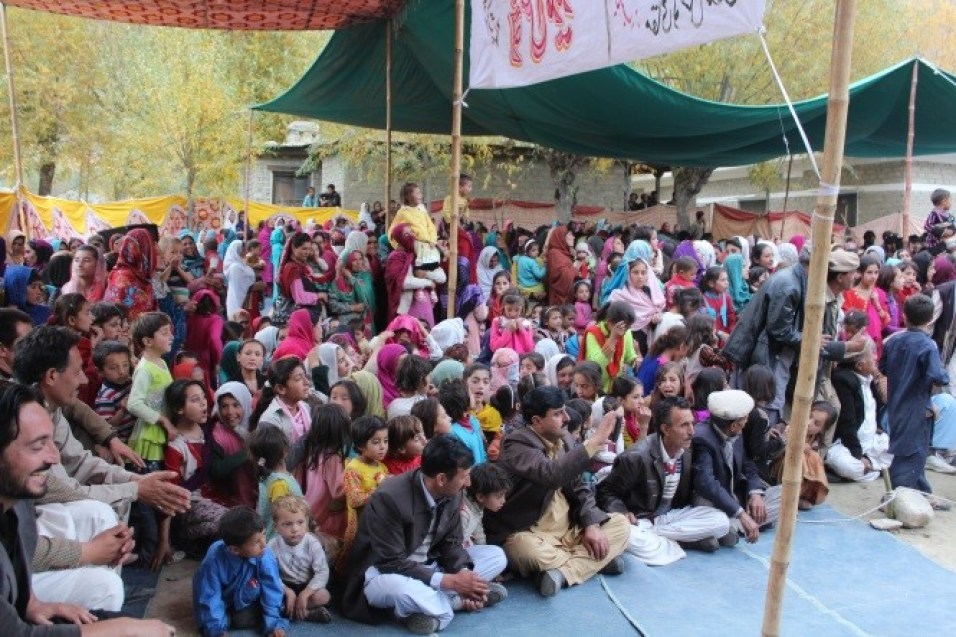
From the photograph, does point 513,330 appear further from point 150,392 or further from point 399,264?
point 150,392

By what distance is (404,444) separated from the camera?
13.4 ft

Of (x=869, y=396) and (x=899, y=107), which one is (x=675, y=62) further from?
(x=869, y=396)

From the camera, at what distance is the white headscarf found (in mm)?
4387

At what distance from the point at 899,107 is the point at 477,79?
19.8 feet

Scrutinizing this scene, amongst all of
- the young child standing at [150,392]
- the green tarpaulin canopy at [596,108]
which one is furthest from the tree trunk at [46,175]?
the young child standing at [150,392]

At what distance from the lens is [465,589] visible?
3.70 meters

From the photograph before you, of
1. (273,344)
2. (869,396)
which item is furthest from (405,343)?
(869,396)

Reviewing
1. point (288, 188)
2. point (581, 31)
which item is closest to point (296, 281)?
point (581, 31)

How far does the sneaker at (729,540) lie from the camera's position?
4.65 metres

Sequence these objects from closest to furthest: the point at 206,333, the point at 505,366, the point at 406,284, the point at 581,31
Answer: the point at 581,31 → the point at 505,366 → the point at 206,333 → the point at 406,284

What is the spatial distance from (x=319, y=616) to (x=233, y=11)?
6257 millimetres

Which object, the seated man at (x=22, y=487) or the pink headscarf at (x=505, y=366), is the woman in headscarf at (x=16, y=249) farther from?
the seated man at (x=22, y=487)

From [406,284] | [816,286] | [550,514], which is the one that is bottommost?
[550,514]

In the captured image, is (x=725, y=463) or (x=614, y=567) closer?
(x=614, y=567)
